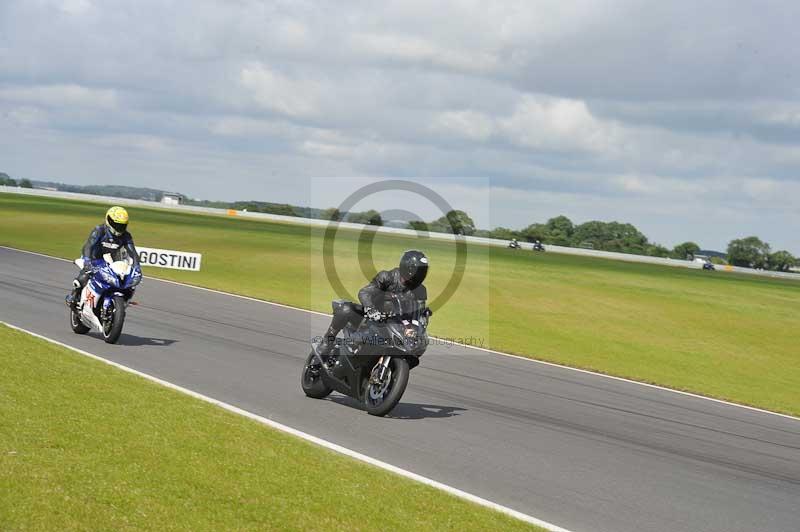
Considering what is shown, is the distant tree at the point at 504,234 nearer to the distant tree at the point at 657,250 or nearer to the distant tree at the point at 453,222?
the distant tree at the point at 657,250

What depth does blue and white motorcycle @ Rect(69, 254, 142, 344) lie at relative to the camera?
558 inches

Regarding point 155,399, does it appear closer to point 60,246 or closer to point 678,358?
point 678,358

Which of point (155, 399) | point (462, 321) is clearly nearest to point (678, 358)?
point (462, 321)

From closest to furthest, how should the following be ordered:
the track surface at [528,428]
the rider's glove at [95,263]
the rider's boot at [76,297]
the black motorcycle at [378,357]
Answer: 1. the track surface at [528,428]
2. the black motorcycle at [378,357]
3. the rider's glove at [95,263]
4. the rider's boot at [76,297]

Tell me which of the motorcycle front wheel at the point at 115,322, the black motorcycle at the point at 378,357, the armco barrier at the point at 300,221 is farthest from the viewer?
the armco barrier at the point at 300,221

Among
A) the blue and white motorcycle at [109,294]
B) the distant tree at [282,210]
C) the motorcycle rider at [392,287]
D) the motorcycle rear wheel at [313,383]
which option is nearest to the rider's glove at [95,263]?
the blue and white motorcycle at [109,294]

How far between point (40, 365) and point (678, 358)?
16884 millimetres

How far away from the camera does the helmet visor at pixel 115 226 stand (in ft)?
47.9

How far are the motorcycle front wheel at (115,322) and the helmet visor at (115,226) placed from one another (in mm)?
1175

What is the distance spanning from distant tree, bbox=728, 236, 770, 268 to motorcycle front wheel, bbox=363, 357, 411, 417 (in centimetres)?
16905

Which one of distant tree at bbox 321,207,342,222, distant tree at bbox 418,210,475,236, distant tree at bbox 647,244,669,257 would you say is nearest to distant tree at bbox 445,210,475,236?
distant tree at bbox 418,210,475,236

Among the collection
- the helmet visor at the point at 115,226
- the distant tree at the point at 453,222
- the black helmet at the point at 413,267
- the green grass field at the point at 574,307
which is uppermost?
the distant tree at the point at 453,222

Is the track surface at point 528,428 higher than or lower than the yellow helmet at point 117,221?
lower

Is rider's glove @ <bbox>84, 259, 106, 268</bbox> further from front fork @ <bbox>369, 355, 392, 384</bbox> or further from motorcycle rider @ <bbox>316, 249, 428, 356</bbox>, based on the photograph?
front fork @ <bbox>369, 355, 392, 384</bbox>
